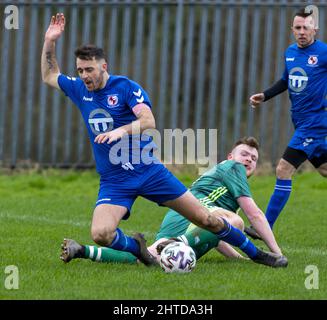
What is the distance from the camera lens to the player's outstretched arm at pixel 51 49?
855cm

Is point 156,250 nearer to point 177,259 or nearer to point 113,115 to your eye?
point 177,259

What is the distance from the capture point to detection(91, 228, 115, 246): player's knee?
813cm

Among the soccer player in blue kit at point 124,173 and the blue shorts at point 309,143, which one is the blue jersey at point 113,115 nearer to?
the soccer player in blue kit at point 124,173

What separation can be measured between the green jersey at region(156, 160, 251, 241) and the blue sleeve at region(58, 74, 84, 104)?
1.39 metres

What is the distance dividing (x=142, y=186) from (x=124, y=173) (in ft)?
0.62

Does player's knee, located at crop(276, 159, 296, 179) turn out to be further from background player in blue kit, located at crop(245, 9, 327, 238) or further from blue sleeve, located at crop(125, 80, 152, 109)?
blue sleeve, located at crop(125, 80, 152, 109)

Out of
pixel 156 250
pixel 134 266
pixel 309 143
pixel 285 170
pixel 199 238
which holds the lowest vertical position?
pixel 134 266

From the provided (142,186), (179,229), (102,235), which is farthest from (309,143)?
(102,235)

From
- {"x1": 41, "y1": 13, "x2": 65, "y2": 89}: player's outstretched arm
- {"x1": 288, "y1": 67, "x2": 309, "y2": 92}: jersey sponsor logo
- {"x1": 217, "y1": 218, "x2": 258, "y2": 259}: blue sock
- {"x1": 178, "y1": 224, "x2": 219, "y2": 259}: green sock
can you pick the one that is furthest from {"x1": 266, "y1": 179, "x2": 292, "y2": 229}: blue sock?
{"x1": 41, "y1": 13, "x2": 65, "y2": 89}: player's outstretched arm

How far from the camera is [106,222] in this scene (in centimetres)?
818

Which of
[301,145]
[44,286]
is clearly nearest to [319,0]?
[301,145]

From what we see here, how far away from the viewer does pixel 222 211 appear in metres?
8.74
